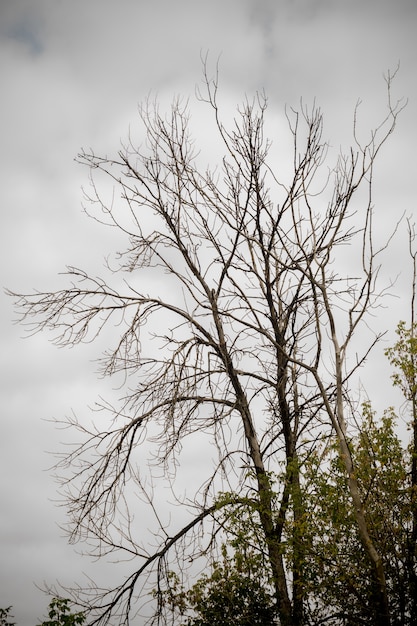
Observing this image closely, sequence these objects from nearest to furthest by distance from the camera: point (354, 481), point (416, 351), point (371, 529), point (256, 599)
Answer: point (354, 481) < point (371, 529) < point (416, 351) < point (256, 599)

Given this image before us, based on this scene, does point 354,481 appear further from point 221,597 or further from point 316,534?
point 221,597

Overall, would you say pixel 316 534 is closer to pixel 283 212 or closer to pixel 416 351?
pixel 416 351

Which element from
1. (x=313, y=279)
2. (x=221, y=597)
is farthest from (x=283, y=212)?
(x=221, y=597)

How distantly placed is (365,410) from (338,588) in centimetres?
239

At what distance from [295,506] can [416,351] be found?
274 centimetres

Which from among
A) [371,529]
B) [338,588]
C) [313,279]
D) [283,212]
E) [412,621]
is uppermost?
[283,212]

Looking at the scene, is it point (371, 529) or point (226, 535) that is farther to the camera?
point (226, 535)

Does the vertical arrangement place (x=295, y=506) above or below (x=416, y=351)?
below

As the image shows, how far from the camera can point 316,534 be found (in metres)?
7.09

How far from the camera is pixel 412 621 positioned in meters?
6.54

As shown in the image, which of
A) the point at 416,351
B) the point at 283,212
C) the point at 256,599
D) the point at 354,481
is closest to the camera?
the point at 354,481

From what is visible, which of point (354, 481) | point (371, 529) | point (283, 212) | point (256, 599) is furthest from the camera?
point (283, 212)

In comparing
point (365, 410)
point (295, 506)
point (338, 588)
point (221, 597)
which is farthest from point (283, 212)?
point (221, 597)

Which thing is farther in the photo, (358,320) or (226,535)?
(226,535)
